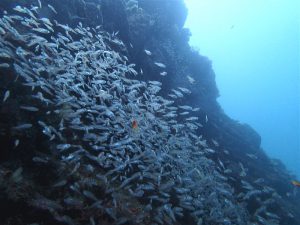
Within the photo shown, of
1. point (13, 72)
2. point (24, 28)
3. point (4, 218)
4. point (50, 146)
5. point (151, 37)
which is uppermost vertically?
point (151, 37)

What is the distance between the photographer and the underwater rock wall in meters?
6.44

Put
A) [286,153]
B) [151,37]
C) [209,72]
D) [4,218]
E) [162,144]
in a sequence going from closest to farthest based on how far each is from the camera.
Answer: [4,218], [162,144], [151,37], [209,72], [286,153]

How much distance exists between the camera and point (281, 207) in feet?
57.6

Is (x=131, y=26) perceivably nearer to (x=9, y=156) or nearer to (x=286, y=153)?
(x=9, y=156)

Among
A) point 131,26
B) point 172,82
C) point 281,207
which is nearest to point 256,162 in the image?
point 281,207

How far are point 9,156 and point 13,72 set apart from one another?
2.69 meters

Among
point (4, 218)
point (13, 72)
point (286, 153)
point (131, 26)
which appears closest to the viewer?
point (4, 218)

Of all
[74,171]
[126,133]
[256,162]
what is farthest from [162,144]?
[256,162]

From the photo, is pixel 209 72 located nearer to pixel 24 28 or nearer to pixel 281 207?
pixel 281 207

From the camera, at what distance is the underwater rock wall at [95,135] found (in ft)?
21.1

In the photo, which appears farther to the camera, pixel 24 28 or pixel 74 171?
pixel 24 28

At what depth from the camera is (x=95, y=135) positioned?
723cm

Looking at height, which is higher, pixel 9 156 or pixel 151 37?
pixel 151 37

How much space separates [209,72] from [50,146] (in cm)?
1585
